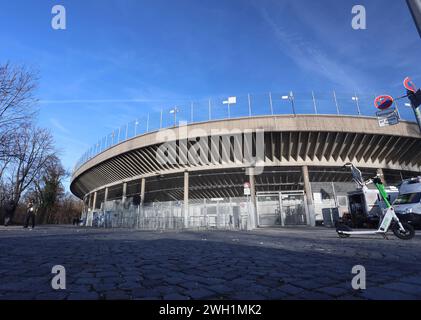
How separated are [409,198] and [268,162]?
13.0 meters

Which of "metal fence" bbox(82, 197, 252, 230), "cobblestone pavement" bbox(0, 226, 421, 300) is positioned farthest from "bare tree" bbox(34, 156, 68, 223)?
"cobblestone pavement" bbox(0, 226, 421, 300)

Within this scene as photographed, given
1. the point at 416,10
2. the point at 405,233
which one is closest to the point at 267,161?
the point at 405,233

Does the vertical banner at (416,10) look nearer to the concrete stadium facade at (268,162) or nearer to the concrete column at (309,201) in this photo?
the concrete stadium facade at (268,162)

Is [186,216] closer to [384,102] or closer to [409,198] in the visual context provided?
[409,198]

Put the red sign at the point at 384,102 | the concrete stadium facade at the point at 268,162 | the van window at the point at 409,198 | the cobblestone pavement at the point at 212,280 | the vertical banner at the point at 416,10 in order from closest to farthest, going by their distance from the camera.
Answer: the cobblestone pavement at the point at 212,280 < the vertical banner at the point at 416,10 < the red sign at the point at 384,102 < the van window at the point at 409,198 < the concrete stadium facade at the point at 268,162

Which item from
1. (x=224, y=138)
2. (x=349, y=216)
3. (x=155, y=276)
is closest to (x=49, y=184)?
(x=224, y=138)

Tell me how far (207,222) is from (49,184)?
109 ft

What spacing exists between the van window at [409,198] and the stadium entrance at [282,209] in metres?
8.99

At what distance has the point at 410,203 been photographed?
42.6ft

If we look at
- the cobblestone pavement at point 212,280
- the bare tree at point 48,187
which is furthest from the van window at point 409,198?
the bare tree at point 48,187

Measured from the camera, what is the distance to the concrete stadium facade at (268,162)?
22.8 meters

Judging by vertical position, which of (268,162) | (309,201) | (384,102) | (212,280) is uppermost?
(268,162)
